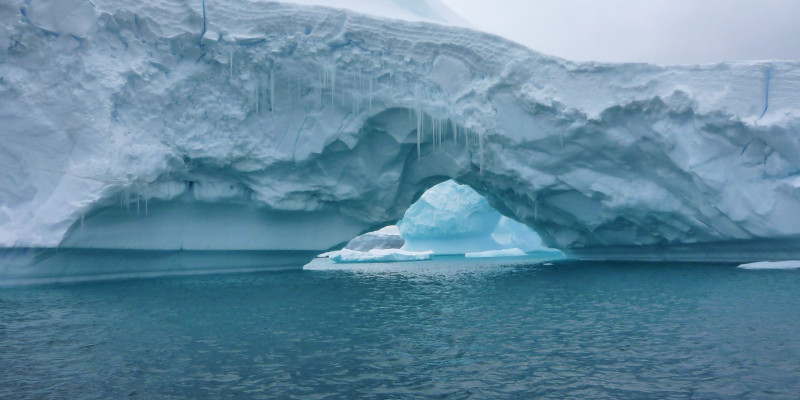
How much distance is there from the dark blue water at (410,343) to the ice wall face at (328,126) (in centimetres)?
284

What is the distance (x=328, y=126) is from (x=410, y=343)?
29.3ft

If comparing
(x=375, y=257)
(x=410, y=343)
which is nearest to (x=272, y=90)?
(x=410, y=343)

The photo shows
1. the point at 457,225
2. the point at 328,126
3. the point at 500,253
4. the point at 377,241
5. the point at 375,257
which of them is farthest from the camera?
the point at 377,241

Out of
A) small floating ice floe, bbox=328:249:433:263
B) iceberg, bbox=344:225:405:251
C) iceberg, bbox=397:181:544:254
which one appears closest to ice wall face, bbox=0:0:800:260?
small floating ice floe, bbox=328:249:433:263

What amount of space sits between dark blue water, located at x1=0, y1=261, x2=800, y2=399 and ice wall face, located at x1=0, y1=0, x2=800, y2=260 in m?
2.84

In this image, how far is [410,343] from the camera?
229 inches

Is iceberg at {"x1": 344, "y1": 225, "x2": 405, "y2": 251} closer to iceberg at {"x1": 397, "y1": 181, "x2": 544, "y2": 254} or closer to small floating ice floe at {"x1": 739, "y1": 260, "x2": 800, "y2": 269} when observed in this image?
iceberg at {"x1": 397, "y1": 181, "x2": 544, "y2": 254}

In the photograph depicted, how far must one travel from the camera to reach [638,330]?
6.26 meters

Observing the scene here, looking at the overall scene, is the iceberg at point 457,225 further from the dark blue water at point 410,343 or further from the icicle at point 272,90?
the dark blue water at point 410,343

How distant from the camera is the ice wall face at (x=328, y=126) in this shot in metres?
11.2

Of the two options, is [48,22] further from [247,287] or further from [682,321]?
[682,321]

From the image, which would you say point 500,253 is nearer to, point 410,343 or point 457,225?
point 457,225

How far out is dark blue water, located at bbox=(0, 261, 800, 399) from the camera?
4316 millimetres

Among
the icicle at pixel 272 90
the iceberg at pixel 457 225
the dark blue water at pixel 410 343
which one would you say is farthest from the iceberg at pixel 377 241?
the dark blue water at pixel 410 343
